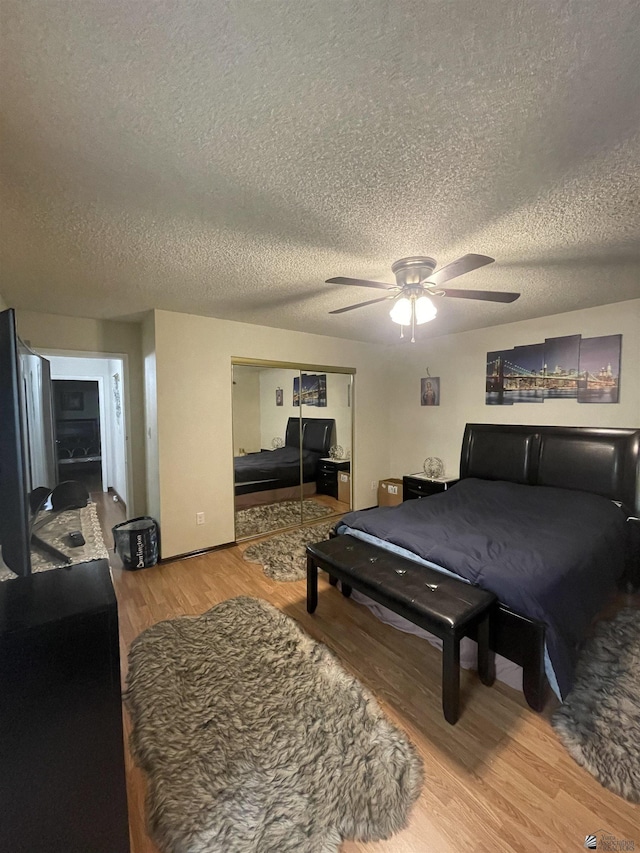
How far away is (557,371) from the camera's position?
350cm

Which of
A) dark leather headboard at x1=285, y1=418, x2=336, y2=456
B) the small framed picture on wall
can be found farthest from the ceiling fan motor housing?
the small framed picture on wall

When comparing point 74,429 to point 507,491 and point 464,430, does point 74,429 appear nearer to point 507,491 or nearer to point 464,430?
point 464,430

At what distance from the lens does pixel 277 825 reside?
1.20 m

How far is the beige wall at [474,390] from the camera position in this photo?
3.10 metres

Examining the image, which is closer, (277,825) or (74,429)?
(277,825)

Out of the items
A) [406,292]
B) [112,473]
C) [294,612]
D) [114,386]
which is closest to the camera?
[406,292]

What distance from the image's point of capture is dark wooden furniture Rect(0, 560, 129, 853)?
2.65 feet

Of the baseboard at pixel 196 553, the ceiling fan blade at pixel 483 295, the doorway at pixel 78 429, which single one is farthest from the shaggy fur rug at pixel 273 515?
the doorway at pixel 78 429

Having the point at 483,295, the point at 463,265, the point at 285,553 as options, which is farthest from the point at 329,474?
the point at 463,265

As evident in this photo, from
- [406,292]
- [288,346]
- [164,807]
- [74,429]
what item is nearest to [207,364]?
[288,346]

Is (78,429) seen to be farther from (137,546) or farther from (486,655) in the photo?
(486,655)

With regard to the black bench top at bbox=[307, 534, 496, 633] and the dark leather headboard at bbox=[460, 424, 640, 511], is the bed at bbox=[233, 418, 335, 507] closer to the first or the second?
the black bench top at bbox=[307, 534, 496, 633]

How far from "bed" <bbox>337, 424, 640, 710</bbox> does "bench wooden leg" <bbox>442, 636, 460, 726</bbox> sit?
36 centimetres

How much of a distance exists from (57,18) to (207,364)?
2.75 metres
